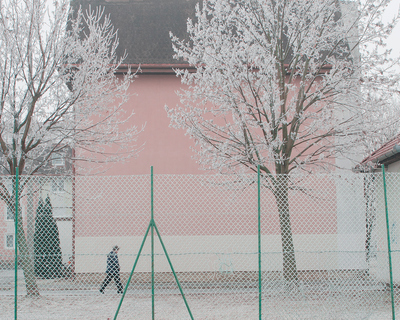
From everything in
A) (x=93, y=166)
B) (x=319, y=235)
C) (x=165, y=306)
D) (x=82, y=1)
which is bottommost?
(x=165, y=306)

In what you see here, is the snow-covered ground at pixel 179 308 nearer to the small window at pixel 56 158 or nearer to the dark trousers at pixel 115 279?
the dark trousers at pixel 115 279

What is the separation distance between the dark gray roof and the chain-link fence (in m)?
4.52

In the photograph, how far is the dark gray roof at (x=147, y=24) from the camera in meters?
14.1

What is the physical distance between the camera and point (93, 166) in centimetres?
1272

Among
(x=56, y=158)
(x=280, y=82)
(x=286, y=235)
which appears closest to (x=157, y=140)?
(x=56, y=158)

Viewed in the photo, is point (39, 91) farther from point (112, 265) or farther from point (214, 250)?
point (214, 250)

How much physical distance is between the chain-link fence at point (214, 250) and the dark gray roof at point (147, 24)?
4524mm

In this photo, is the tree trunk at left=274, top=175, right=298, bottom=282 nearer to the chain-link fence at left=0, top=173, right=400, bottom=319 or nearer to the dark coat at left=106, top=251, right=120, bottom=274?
the chain-link fence at left=0, top=173, right=400, bottom=319

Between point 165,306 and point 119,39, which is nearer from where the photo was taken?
point 165,306

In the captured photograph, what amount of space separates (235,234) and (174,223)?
5.98 ft

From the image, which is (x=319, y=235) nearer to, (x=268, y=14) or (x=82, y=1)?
(x=268, y=14)

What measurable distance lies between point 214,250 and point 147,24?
8.55 m

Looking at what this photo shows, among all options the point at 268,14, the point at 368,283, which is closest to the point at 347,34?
the point at 268,14

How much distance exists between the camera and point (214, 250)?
10891 millimetres
